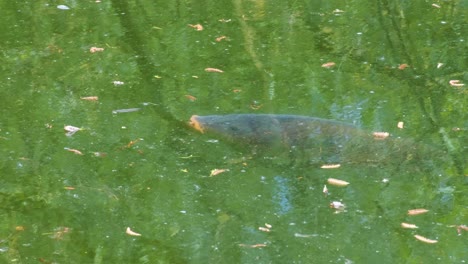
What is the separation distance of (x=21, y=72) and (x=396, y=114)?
211cm

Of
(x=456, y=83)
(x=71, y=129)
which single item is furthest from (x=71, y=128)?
(x=456, y=83)

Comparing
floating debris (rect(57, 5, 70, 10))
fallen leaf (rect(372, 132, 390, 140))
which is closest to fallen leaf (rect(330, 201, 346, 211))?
fallen leaf (rect(372, 132, 390, 140))

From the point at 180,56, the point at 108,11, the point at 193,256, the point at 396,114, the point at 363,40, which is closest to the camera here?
the point at 193,256

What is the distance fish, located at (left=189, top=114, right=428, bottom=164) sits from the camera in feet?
12.6

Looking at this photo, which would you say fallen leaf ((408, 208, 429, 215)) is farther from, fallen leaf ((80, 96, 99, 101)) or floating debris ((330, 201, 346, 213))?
fallen leaf ((80, 96, 99, 101))

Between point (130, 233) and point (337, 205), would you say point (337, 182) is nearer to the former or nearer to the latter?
point (337, 205)

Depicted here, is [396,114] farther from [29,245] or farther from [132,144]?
[29,245]

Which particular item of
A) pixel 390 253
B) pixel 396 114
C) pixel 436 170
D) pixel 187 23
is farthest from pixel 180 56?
pixel 390 253

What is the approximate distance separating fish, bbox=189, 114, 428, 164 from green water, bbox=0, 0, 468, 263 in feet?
0.28

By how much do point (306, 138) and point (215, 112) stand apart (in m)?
0.57

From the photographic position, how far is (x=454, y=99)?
14.8 ft

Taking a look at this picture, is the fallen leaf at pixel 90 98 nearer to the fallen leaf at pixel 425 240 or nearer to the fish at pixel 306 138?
the fish at pixel 306 138

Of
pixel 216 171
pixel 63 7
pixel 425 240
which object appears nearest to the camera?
pixel 425 240

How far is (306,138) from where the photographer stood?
156 inches
